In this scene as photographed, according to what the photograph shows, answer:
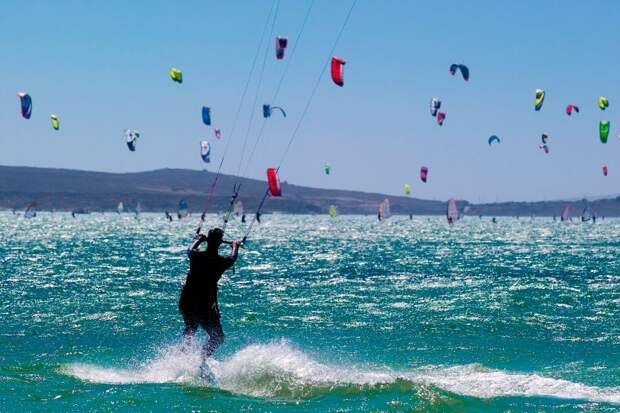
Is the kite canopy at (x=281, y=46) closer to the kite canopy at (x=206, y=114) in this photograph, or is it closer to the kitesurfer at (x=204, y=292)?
the kite canopy at (x=206, y=114)

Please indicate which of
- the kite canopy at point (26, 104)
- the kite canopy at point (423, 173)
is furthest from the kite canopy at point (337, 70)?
the kite canopy at point (423, 173)

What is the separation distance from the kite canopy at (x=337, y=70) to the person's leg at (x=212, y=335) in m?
16.7

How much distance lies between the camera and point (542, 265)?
151 feet

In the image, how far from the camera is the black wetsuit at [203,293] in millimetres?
13500

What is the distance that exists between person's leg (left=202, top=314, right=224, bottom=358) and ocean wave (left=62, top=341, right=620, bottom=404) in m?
0.30

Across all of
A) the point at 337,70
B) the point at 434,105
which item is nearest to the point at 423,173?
the point at 434,105

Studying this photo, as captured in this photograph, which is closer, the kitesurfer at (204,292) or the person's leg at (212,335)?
the person's leg at (212,335)

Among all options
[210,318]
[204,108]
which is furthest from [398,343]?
[204,108]

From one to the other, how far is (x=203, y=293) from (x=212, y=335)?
0.62 meters

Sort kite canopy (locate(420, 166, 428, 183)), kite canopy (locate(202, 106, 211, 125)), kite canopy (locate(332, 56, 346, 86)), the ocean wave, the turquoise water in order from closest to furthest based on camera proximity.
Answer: the turquoise water, the ocean wave, kite canopy (locate(332, 56, 346, 86)), kite canopy (locate(202, 106, 211, 125)), kite canopy (locate(420, 166, 428, 183))

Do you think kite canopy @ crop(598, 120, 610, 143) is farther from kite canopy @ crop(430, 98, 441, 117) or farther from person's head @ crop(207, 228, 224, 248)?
person's head @ crop(207, 228, 224, 248)

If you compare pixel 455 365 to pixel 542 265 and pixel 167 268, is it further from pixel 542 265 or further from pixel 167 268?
pixel 542 265

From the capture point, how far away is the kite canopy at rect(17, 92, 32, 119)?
51.7 meters

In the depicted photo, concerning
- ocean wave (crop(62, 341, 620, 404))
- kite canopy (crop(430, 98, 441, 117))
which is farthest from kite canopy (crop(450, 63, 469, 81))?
ocean wave (crop(62, 341, 620, 404))
